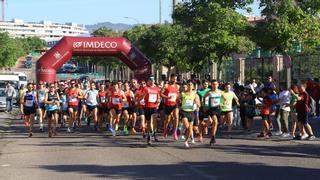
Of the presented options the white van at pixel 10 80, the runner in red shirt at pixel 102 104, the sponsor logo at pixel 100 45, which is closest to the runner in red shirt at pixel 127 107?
the runner in red shirt at pixel 102 104

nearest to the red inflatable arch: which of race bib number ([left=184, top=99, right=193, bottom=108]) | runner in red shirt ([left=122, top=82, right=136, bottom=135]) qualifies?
runner in red shirt ([left=122, top=82, right=136, bottom=135])

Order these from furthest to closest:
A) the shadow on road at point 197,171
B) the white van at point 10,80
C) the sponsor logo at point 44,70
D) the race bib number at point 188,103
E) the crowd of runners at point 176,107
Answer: the white van at point 10,80 → the sponsor logo at point 44,70 → the crowd of runners at point 176,107 → the race bib number at point 188,103 → the shadow on road at point 197,171

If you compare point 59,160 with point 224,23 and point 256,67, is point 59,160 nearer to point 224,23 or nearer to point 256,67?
point 224,23

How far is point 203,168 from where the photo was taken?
40.3 ft

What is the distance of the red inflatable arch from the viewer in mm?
32875

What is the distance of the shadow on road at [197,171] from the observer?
11.2 metres

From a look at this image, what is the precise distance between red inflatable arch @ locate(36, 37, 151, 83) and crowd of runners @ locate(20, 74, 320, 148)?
313 inches

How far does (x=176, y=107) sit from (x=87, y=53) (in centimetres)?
1681

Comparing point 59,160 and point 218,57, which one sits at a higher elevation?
point 218,57

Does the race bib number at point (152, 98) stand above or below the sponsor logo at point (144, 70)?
below

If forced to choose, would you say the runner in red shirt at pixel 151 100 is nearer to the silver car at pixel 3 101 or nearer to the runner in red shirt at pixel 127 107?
the runner in red shirt at pixel 127 107

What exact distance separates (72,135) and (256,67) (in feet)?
64.2

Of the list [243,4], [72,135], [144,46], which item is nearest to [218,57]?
[243,4]

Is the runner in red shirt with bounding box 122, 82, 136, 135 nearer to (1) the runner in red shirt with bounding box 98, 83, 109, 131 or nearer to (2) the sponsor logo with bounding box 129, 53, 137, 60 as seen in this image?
(1) the runner in red shirt with bounding box 98, 83, 109, 131
